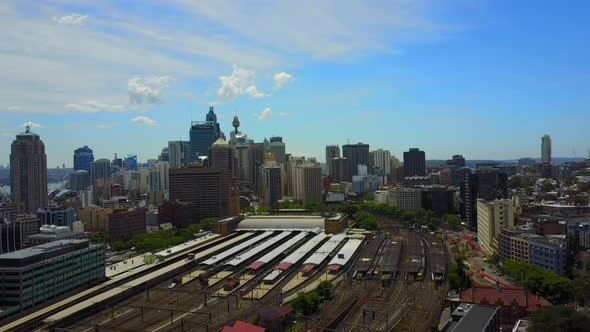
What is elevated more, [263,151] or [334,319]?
[263,151]

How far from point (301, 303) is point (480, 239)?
25205mm

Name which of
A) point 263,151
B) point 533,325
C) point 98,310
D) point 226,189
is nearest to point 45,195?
point 226,189

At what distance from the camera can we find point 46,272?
1094 inches

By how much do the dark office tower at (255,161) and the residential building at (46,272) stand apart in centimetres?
7349

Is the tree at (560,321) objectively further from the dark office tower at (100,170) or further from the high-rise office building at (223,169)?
the dark office tower at (100,170)

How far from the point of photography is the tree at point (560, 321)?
18.7m

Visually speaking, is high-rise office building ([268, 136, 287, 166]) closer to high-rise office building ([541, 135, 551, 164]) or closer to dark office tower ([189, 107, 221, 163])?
dark office tower ([189, 107, 221, 163])

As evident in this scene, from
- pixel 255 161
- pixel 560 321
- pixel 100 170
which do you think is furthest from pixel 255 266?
pixel 100 170

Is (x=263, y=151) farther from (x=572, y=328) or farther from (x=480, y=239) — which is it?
(x=572, y=328)

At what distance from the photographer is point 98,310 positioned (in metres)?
26.0

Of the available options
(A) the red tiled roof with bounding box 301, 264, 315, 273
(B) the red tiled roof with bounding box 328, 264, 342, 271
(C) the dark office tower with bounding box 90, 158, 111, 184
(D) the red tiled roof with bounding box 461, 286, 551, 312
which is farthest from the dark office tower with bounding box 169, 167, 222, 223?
(C) the dark office tower with bounding box 90, 158, 111, 184

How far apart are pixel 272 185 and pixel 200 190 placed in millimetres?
23616

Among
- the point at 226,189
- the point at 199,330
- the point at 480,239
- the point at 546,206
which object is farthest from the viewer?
the point at 226,189

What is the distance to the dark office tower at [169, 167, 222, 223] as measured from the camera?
64.2 m
